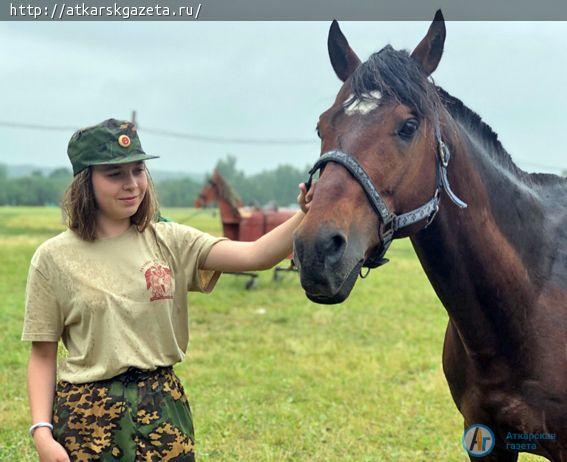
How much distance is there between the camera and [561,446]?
224 cm

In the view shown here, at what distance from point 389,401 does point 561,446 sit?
3180 mm

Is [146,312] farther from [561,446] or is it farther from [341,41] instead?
[561,446]

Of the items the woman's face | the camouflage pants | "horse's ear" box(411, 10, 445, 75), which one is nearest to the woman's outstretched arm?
the woman's face

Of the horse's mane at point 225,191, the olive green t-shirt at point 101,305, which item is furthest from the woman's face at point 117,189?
the horse's mane at point 225,191

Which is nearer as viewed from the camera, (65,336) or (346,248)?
(346,248)

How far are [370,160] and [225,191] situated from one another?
36.9 ft

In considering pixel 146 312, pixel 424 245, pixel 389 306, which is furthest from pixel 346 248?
pixel 389 306

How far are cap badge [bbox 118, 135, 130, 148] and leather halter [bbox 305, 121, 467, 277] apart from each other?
662 mm

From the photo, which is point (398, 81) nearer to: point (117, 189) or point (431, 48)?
point (431, 48)

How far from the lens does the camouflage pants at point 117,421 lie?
1.96 metres

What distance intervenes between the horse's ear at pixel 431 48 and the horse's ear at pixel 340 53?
0.25 metres

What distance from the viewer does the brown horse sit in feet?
5.84

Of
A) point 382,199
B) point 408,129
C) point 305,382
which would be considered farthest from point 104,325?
point 305,382

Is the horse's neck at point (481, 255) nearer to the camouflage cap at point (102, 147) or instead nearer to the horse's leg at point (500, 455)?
the horse's leg at point (500, 455)
